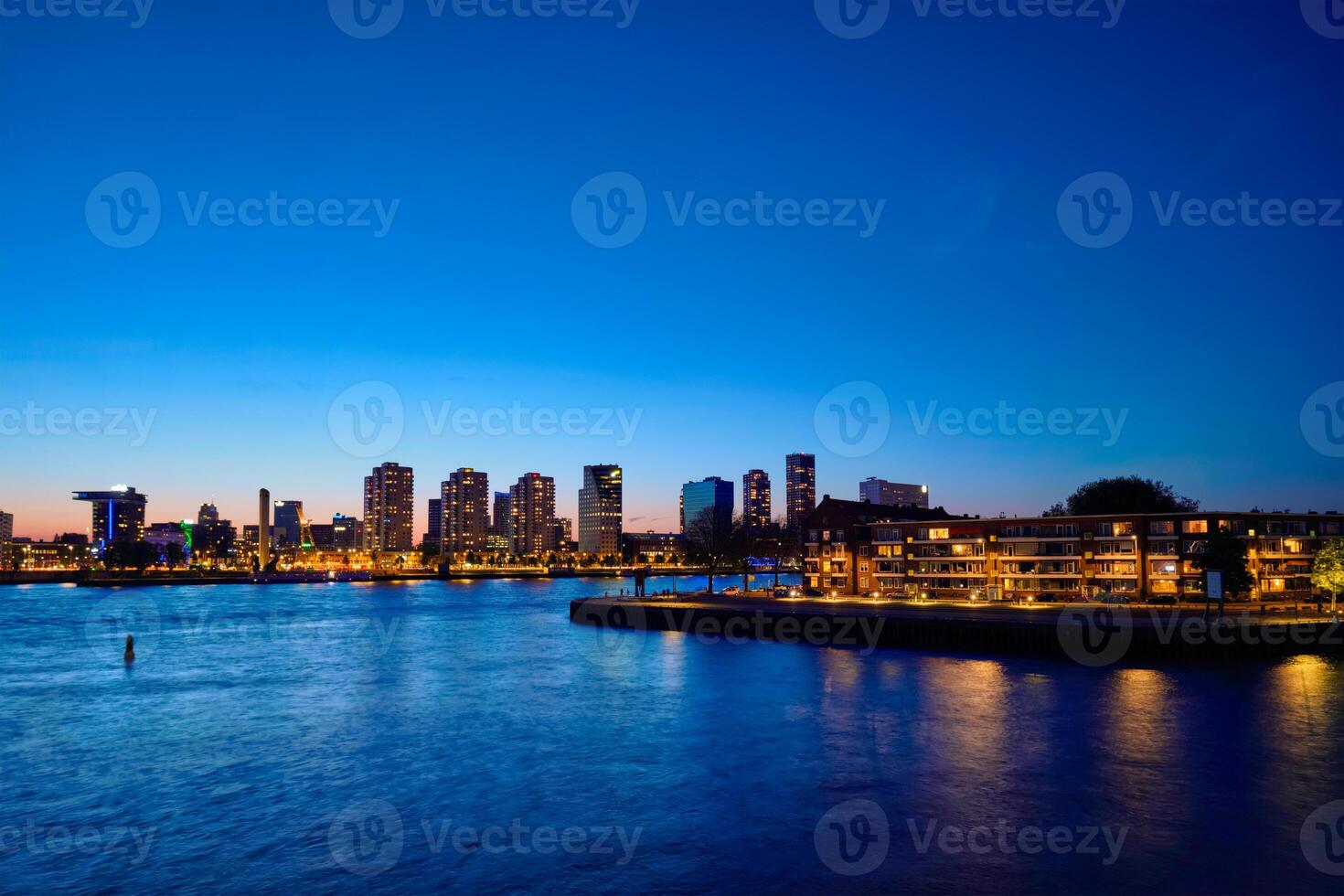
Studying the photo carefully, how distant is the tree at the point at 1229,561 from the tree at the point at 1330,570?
519 centimetres

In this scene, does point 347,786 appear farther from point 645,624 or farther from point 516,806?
point 645,624

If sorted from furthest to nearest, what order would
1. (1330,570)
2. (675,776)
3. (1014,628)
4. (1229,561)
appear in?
1. (1229,561)
2. (1330,570)
3. (1014,628)
4. (675,776)

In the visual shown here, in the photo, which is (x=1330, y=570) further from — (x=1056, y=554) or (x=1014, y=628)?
(x=1014, y=628)

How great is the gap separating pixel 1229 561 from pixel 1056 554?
1857 cm

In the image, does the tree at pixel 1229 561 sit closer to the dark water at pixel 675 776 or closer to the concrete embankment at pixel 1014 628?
the concrete embankment at pixel 1014 628

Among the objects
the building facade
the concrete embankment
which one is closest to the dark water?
the concrete embankment

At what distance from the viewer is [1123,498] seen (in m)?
131

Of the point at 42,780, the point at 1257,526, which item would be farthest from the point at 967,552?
the point at 42,780

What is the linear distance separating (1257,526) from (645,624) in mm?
59991

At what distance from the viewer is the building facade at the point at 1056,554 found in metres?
87.0

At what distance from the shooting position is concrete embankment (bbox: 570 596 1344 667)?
6250cm

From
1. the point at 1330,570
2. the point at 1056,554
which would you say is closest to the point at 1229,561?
the point at 1330,570

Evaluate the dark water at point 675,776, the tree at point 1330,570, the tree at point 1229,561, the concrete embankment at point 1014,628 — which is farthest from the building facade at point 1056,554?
the dark water at point 675,776

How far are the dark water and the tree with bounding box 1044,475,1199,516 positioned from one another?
237ft
